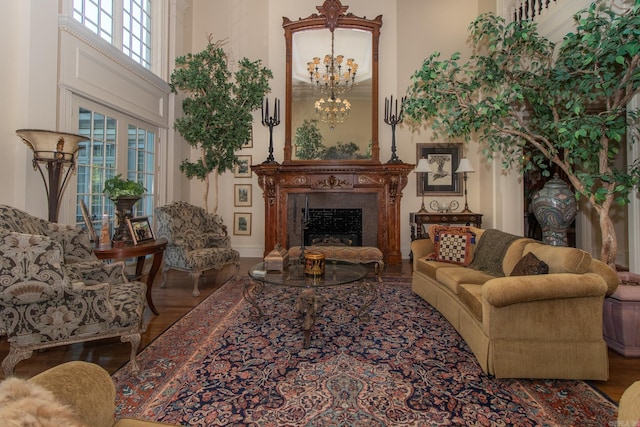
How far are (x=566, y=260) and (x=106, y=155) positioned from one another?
4900 mm

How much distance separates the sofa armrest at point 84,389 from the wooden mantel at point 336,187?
4830mm

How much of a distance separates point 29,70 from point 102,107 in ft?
3.41

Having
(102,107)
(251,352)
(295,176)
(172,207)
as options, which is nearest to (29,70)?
(102,107)

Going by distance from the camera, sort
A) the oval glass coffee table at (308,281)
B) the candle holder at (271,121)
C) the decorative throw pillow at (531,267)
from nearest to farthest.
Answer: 1. the decorative throw pillow at (531,267)
2. the oval glass coffee table at (308,281)
3. the candle holder at (271,121)

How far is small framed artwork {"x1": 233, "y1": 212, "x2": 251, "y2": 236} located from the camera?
6352 mm

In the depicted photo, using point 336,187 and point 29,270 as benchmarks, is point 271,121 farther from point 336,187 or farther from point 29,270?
point 29,270

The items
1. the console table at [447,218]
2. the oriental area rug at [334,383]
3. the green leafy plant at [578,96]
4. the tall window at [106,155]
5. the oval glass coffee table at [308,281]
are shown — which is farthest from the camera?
the console table at [447,218]

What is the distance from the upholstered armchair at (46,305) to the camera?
1.79 metres

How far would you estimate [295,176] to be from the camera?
5.89 meters

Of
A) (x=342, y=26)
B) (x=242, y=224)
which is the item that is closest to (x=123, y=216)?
(x=242, y=224)

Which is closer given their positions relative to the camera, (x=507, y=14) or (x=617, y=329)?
(x=617, y=329)

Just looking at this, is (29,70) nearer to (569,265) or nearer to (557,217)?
(569,265)

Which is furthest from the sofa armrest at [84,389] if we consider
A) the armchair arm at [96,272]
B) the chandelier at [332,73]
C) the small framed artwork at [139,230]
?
the chandelier at [332,73]

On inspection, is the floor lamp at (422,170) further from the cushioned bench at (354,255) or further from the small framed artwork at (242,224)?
the small framed artwork at (242,224)
